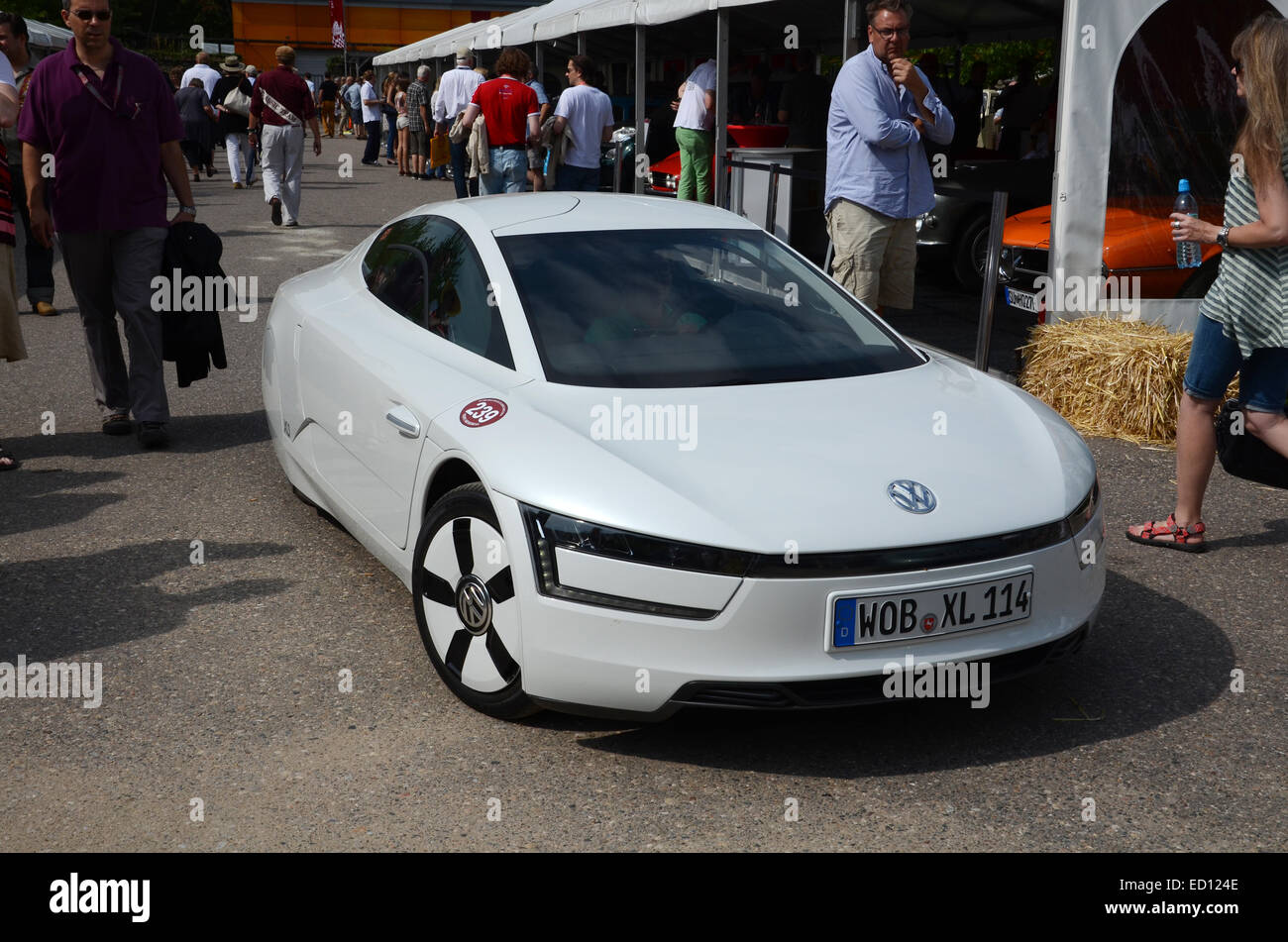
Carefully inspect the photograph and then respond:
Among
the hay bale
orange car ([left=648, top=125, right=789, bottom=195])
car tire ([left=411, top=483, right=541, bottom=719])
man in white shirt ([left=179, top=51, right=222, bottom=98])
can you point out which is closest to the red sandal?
the hay bale

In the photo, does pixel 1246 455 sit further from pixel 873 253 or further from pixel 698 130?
pixel 698 130

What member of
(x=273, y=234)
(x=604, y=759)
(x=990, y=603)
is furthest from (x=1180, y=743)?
(x=273, y=234)

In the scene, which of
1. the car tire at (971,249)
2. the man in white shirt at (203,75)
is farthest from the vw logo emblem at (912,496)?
the man in white shirt at (203,75)

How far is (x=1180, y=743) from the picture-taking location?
3666 millimetres

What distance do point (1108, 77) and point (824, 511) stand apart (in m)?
5.54

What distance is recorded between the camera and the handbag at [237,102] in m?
19.7

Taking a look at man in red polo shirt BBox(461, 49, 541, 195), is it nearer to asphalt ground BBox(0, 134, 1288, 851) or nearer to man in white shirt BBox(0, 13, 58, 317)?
man in white shirt BBox(0, 13, 58, 317)

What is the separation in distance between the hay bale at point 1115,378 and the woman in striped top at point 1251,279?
202cm

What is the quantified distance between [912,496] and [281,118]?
43.3 feet

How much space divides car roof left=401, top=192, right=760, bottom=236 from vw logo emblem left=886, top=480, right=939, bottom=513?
1676 mm

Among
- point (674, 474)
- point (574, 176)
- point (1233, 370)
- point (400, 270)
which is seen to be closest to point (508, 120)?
point (574, 176)

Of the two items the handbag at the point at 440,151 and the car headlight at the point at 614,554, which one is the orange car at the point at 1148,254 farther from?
the handbag at the point at 440,151

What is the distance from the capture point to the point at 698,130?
13.1 m

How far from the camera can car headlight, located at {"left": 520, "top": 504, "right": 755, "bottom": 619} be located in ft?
10.6
